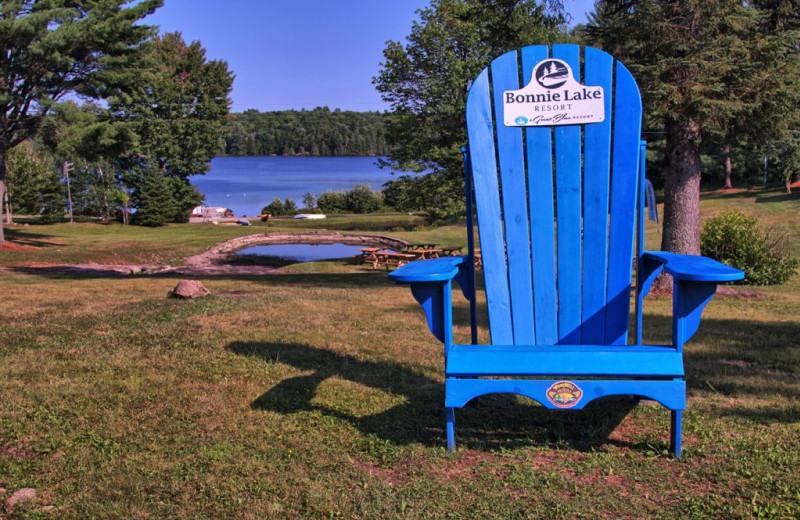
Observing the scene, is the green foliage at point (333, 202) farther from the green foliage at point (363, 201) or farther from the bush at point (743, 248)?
the bush at point (743, 248)

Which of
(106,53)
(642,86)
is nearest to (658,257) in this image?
(642,86)

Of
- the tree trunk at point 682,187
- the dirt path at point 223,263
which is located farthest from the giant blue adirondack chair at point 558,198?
the dirt path at point 223,263

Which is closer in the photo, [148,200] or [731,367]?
[731,367]

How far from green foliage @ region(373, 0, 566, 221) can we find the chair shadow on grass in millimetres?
12946

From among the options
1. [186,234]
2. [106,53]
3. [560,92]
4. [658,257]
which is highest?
[106,53]

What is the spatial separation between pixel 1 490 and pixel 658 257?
289cm

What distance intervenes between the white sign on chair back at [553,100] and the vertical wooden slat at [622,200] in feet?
0.36

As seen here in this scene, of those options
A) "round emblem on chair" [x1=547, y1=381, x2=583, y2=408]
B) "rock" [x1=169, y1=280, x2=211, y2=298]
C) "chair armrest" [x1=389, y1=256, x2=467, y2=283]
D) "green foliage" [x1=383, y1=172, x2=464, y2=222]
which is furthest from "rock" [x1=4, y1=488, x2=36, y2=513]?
"green foliage" [x1=383, y1=172, x2=464, y2=222]

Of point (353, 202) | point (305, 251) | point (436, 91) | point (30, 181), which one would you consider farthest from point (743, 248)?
point (353, 202)

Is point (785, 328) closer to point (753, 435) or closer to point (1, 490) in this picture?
point (753, 435)

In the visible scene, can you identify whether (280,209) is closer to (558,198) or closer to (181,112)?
(181,112)

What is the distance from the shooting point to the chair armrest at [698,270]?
249 centimetres

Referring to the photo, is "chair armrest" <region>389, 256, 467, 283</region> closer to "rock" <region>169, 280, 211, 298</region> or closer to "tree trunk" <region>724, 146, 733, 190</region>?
"rock" <region>169, 280, 211, 298</region>

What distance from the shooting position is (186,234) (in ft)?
87.8
